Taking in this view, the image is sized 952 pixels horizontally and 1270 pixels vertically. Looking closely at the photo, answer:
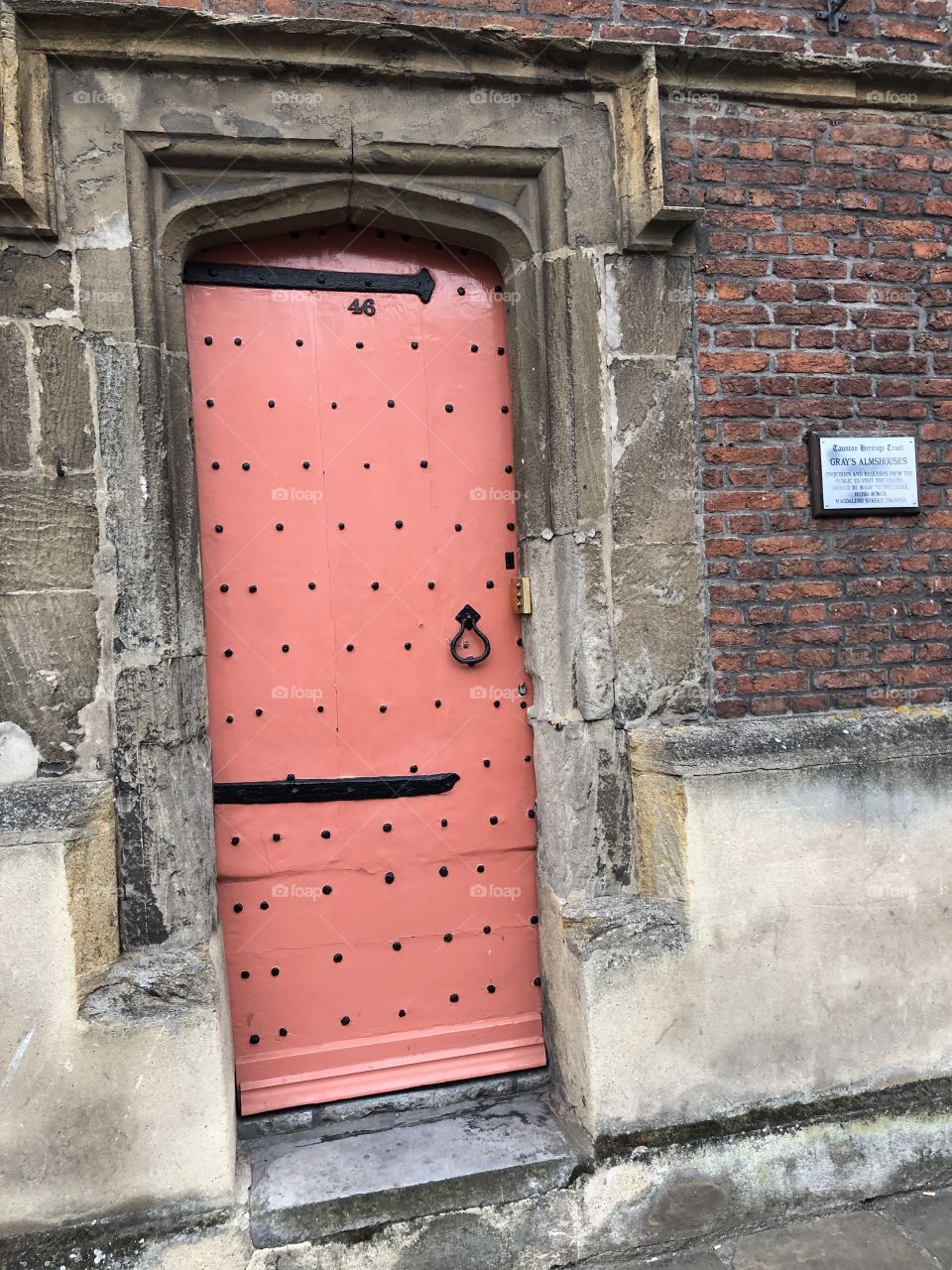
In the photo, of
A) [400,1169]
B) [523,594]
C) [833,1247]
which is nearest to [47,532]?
[523,594]

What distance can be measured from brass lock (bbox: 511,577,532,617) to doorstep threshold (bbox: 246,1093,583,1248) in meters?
1.72

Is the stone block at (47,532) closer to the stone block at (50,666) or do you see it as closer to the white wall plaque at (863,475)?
the stone block at (50,666)

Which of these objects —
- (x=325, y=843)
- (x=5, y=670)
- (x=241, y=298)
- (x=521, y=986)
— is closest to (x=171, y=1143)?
(x=325, y=843)

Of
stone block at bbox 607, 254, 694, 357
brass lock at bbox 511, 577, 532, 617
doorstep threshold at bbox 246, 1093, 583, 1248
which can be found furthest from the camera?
brass lock at bbox 511, 577, 532, 617

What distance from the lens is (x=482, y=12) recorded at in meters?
2.66

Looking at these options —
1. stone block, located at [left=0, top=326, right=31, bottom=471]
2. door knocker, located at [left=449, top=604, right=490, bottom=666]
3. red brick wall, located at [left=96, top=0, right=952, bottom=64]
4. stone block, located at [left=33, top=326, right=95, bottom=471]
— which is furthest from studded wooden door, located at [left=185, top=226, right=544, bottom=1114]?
red brick wall, located at [left=96, top=0, right=952, bottom=64]

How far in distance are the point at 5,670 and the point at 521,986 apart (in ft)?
6.64

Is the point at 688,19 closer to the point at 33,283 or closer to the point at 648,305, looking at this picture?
the point at 648,305

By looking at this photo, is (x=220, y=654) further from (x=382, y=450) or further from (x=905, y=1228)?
(x=905, y=1228)

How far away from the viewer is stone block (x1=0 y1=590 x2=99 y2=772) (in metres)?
2.45

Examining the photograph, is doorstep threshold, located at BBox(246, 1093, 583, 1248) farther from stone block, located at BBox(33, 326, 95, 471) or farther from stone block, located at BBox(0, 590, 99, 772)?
stone block, located at BBox(33, 326, 95, 471)

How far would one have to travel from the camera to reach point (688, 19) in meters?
2.78

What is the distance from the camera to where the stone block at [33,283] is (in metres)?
2.45

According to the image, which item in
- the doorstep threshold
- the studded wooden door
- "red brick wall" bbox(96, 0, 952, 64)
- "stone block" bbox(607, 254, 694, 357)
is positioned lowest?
the doorstep threshold
